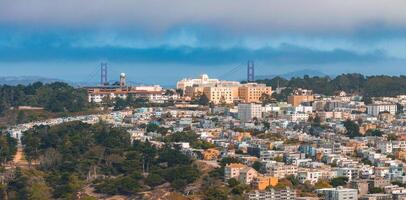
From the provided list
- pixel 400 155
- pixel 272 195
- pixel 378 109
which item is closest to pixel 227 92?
pixel 378 109

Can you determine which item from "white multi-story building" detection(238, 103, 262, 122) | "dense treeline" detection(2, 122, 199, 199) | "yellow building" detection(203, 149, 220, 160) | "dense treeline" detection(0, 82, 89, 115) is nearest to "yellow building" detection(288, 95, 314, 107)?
"white multi-story building" detection(238, 103, 262, 122)

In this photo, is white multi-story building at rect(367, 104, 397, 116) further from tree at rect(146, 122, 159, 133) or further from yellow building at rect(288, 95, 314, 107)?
tree at rect(146, 122, 159, 133)

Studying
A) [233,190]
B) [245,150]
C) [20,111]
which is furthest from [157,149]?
[20,111]

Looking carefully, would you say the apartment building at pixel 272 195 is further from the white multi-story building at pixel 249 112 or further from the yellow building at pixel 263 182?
the white multi-story building at pixel 249 112

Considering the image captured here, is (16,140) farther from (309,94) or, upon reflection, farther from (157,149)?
(309,94)

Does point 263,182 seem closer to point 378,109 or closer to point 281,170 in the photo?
point 281,170

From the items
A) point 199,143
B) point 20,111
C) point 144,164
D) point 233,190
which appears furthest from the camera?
point 20,111
